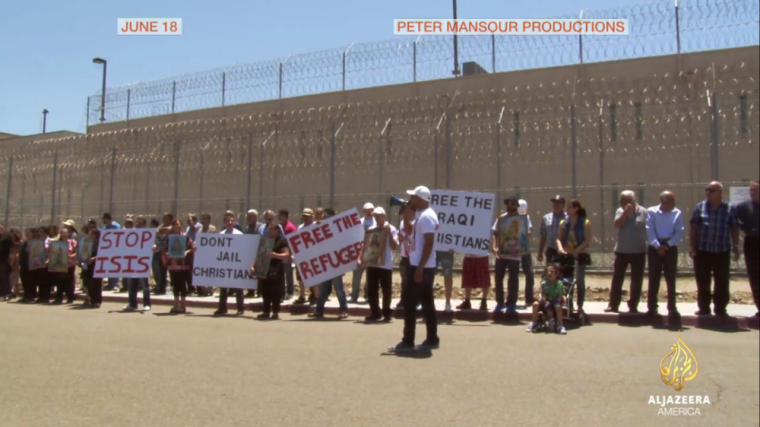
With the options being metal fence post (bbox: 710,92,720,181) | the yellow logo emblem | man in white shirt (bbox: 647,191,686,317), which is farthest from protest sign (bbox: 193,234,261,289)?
the yellow logo emblem

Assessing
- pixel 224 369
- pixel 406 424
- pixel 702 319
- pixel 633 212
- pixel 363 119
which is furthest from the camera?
pixel 363 119

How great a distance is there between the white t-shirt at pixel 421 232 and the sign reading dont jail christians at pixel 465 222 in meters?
2.98

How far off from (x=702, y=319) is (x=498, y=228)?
2964mm

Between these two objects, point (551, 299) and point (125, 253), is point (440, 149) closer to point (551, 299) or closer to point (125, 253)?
point (125, 253)

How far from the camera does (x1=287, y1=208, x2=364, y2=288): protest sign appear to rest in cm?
1102

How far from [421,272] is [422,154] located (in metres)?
8.74

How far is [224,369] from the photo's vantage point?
659 centimetres

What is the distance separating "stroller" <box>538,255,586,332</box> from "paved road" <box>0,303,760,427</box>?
36 cm

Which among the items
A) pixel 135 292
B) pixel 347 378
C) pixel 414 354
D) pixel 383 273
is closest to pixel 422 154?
pixel 383 273

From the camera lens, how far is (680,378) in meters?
2.66

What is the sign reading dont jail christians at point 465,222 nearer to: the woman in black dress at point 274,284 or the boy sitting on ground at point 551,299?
the boy sitting on ground at point 551,299

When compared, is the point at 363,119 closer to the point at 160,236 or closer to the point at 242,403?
the point at 160,236

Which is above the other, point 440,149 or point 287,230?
point 440,149

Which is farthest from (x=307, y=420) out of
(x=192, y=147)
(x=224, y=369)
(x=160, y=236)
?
(x=192, y=147)
